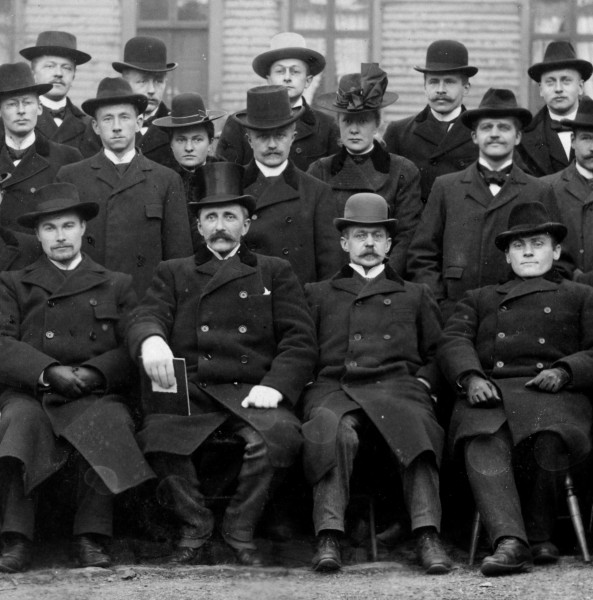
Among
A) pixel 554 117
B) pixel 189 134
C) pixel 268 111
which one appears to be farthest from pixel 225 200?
pixel 554 117

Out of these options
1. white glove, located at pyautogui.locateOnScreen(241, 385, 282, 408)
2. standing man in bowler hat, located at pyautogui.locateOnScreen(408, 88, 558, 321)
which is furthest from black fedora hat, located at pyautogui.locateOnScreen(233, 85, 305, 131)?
white glove, located at pyautogui.locateOnScreen(241, 385, 282, 408)

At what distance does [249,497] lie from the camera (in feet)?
24.1

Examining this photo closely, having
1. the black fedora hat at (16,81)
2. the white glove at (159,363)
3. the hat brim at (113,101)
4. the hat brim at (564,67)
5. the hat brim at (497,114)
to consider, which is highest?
the hat brim at (564,67)

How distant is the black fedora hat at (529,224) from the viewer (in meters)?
7.76

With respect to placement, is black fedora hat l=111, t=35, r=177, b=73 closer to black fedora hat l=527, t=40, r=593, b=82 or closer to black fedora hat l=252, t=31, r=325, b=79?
black fedora hat l=252, t=31, r=325, b=79

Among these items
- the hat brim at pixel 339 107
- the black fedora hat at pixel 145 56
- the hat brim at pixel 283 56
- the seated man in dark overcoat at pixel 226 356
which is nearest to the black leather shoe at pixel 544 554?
the seated man in dark overcoat at pixel 226 356

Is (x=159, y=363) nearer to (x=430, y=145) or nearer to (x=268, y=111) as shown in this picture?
(x=268, y=111)

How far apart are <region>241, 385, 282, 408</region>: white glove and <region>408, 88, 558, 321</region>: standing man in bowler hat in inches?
50.7

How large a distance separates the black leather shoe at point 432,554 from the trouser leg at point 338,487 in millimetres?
390

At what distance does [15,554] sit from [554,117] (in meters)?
4.40

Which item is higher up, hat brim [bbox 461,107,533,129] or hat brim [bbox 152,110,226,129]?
hat brim [bbox 461,107,533,129]

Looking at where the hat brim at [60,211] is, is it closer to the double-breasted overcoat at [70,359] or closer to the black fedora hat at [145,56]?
the double-breasted overcoat at [70,359]

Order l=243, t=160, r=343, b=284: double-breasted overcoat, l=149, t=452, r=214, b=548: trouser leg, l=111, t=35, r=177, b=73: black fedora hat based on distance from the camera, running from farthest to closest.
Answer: l=111, t=35, r=177, b=73: black fedora hat < l=243, t=160, r=343, b=284: double-breasted overcoat < l=149, t=452, r=214, b=548: trouser leg

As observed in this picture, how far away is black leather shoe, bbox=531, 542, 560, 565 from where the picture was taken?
23.6 feet
